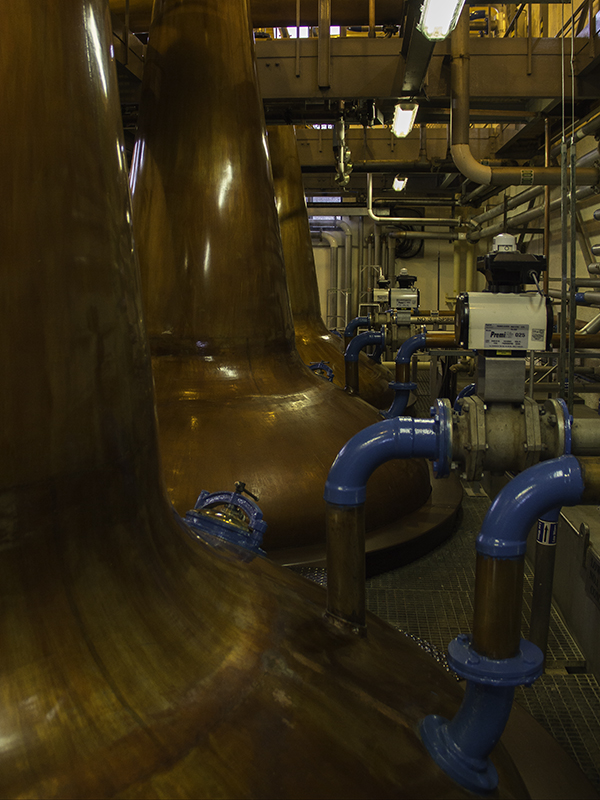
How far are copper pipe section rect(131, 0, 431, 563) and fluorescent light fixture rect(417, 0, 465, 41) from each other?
1.07 m

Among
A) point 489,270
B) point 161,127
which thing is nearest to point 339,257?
point 161,127

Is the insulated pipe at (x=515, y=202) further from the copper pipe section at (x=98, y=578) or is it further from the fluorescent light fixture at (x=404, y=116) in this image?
the copper pipe section at (x=98, y=578)

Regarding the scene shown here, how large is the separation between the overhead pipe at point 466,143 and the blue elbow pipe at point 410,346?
1.85 metres

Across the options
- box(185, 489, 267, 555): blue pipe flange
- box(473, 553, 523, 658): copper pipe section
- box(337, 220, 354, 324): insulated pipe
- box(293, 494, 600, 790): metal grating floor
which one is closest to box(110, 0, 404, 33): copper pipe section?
box(293, 494, 600, 790): metal grating floor

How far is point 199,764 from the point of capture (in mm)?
978

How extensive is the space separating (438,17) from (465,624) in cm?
306

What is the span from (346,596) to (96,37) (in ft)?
4.00

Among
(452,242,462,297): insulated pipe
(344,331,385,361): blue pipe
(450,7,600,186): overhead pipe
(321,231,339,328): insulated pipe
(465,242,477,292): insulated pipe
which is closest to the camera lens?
(344,331,385,361): blue pipe

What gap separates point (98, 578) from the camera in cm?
114

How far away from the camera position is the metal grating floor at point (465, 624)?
7.30 feet

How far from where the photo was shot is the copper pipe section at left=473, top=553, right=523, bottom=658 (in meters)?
1.09

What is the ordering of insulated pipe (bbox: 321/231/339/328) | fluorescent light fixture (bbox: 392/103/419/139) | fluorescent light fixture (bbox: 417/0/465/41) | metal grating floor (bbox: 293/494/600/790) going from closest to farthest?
metal grating floor (bbox: 293/494/600/790) → fluorescent light fixture (bbox: 417/0/465/41) → fluorescent light fixture (bbox: 392/103/419/139) → insulated pipe (bbox: 321/231/339/328)

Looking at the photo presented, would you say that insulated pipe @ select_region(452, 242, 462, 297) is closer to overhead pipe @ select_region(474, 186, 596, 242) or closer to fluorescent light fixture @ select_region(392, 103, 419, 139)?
overhead pipe @ select_region(474, 186, 596, 242)

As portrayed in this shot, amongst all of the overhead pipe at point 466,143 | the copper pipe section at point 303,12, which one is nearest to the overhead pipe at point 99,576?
the overhead pipe at point 466,143
